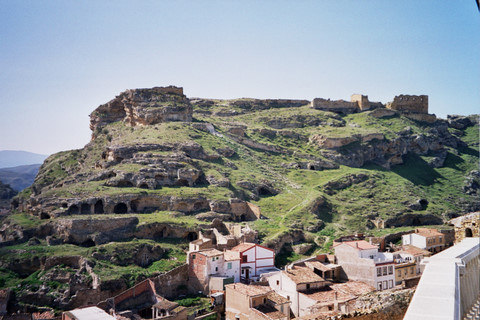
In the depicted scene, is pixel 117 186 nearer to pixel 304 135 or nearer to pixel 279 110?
pixel 304 135

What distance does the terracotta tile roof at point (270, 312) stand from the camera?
28594mm

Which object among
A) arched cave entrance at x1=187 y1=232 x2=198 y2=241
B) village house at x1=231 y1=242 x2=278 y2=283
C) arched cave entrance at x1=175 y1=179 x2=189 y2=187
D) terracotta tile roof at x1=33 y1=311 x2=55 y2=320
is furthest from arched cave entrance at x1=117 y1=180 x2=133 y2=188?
terracotta tile roof at x1=33 y1=311 x2=55 y2=320

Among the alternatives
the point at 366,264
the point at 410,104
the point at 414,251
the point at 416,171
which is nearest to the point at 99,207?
the point at 366,264

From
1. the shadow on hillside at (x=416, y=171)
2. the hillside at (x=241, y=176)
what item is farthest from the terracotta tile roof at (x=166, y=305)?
the shadow on hillside at (x=416, y=171)

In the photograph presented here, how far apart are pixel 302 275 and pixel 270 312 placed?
18.6 ft

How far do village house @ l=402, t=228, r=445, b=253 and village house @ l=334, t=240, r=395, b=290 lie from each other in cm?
663

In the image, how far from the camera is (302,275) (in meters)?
34.2

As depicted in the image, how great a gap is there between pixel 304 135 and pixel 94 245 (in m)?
42.2

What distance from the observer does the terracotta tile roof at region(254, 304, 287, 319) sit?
93.8 ft

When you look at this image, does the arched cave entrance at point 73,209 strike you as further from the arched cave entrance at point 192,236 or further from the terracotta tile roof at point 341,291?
the terracotta tile roof at point 341,291

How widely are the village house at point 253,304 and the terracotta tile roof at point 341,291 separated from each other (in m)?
2.38

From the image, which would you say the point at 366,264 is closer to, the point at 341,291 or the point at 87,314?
the point at 341,291

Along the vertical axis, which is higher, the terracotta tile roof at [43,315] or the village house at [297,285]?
the village house at [297,285]

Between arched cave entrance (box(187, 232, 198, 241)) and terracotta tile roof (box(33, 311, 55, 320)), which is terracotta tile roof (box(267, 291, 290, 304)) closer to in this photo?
arched cave entrance (box(187, 232, 198, 241))
